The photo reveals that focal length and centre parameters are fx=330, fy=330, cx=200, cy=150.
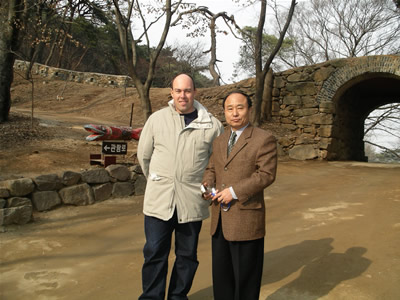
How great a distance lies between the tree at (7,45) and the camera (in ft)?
26.2

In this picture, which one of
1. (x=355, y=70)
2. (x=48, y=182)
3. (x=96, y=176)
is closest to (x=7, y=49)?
(x=96, y=176)

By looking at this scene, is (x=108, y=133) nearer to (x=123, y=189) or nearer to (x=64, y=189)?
(x=123, y=189)

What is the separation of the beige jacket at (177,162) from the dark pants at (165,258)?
9 centimetres

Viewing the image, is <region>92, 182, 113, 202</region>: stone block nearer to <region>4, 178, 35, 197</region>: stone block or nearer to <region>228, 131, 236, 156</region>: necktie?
<region>4, 178, 35, 197</region>: stone block

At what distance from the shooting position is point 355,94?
40.3 feet

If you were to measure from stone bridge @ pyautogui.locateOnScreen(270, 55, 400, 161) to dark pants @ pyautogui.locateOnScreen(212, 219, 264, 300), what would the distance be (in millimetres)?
8877

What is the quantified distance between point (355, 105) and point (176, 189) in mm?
12351

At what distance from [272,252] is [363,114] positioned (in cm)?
1245

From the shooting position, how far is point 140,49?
25.6 metres

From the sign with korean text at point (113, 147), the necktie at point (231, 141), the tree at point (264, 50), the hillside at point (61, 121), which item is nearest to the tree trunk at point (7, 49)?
the hillside at point (61, 121)

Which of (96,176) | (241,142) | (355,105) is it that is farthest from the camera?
(355,105)

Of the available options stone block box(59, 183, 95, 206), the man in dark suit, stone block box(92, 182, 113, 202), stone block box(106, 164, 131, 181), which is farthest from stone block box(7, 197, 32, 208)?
the man in dark suit

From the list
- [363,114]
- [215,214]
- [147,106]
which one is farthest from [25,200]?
[363,114]

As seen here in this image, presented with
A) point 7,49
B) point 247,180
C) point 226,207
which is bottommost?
point 226,207
